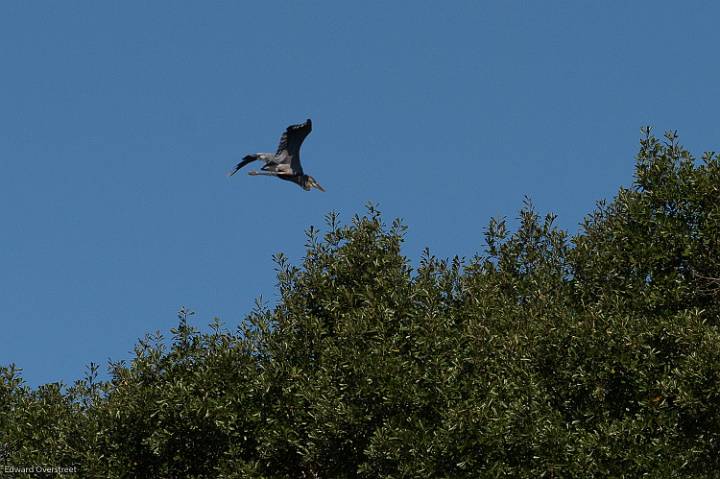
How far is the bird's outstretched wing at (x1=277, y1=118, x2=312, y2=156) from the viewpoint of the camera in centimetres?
3328

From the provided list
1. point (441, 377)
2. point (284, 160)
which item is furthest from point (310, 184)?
point (441, 377)

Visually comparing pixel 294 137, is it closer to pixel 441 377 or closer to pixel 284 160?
pixel 284 160

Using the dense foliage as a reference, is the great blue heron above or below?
above

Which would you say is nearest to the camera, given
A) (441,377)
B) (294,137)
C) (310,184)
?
(441,377)

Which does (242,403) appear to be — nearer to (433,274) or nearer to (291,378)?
(291,378)

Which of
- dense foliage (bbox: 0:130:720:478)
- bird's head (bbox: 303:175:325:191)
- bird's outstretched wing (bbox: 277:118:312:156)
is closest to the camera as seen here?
dense foliage (bbox: 0:130:720:478)

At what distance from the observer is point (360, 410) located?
30.6m

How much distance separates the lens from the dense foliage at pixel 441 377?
29.3 meters

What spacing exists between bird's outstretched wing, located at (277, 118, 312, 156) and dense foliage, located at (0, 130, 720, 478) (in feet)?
10.2

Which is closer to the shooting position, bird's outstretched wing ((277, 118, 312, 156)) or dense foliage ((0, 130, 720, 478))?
dense foliage ((0, 130, 720, 478))

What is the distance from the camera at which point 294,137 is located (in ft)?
112

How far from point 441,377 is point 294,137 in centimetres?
810

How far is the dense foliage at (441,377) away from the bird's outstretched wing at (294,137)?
3110 millimetres

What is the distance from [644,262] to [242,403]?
38.3 ft
